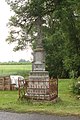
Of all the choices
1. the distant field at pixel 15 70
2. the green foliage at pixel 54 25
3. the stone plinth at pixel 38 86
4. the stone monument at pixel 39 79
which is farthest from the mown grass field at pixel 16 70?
the stone plinth at pixel 38 86

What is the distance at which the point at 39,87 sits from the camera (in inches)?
690

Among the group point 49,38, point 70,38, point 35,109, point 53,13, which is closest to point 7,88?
point 70,38

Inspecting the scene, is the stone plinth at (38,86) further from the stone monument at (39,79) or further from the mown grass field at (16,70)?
the mown grass field at (16,70)

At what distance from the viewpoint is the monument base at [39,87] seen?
17.3m

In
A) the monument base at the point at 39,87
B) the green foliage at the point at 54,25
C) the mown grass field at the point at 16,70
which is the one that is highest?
the green foliage at the point at 54,25

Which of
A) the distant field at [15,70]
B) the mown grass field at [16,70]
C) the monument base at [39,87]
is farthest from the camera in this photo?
the distant field at [15,70]

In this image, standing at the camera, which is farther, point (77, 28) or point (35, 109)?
point (77, 28)

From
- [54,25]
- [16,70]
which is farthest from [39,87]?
[16,70]

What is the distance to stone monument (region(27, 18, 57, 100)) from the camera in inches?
682

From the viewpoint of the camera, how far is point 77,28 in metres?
27.0

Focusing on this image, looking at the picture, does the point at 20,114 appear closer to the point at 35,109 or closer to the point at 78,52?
the point at 35,109

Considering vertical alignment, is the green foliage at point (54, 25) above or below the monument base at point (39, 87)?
above

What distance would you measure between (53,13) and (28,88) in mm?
4843

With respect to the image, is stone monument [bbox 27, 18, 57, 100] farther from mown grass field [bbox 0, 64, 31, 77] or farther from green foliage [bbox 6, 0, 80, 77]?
mown grass field [bbox 0, 64, 31, 77]
